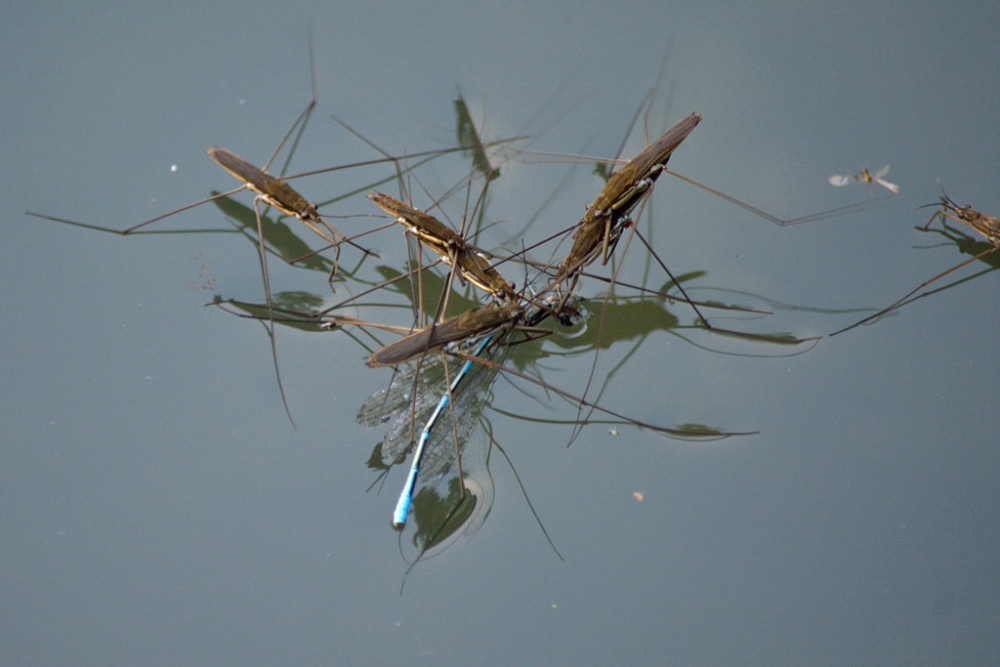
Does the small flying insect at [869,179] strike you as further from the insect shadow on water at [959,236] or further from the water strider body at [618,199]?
the water strider body at [618,199]

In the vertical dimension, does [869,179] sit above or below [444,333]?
above

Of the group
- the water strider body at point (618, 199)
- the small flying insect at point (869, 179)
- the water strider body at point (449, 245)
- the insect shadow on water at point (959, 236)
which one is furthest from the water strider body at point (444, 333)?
the small flying insect at point (869, 179)

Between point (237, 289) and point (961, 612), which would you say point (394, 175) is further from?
point (961, 612)

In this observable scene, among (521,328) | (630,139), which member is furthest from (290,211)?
(630,139)

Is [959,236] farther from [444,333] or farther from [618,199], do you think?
[444,333]

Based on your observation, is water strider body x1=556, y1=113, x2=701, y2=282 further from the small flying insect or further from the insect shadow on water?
the insect shadow on water

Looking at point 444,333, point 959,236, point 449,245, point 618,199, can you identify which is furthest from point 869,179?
point 444,333

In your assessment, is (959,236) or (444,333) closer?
(444,333)

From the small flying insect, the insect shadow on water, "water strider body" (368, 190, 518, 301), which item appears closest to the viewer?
"water strider body" (368, 190, 518, 301)

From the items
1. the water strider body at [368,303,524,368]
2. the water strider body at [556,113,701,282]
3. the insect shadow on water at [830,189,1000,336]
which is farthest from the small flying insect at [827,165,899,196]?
the water strider body at [368,303,524,368]
